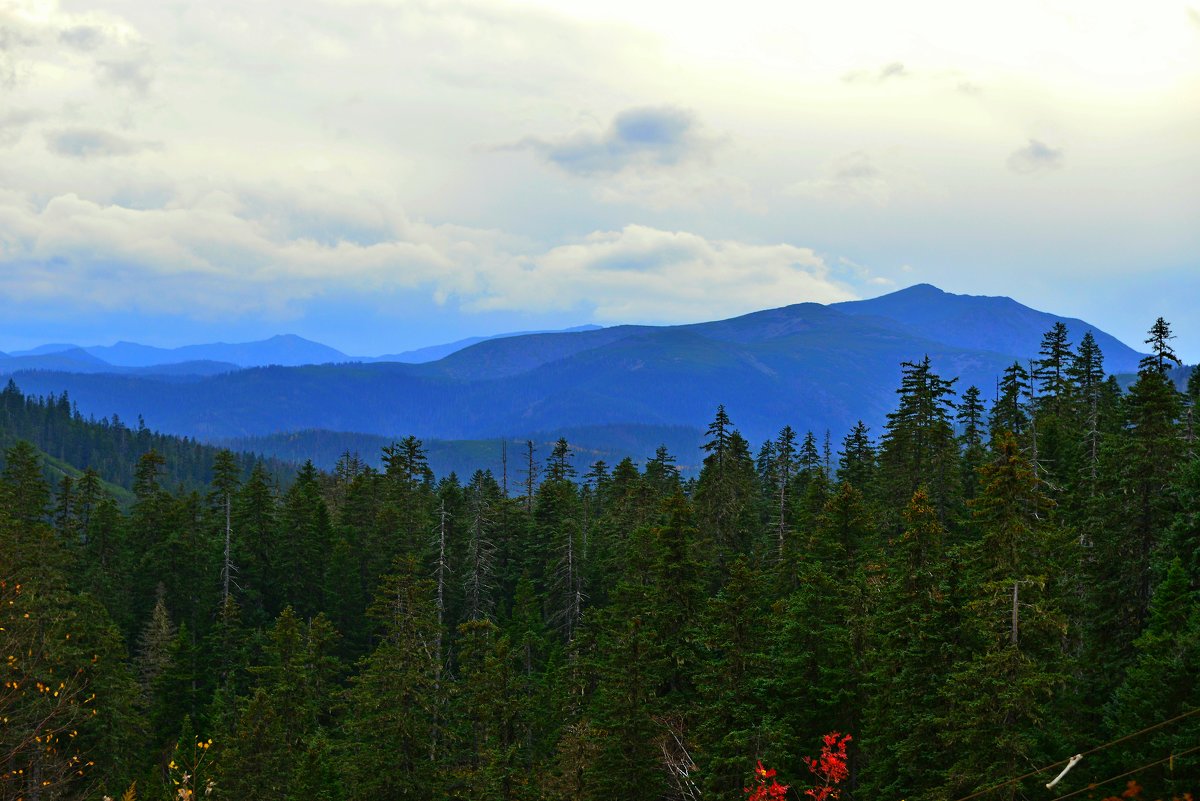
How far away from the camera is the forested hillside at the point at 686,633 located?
24.7m

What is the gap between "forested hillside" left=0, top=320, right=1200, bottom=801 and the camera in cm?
2469

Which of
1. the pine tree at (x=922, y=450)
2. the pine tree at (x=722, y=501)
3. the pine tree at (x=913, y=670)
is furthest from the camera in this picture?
the pine tree at (x=722, y=501)

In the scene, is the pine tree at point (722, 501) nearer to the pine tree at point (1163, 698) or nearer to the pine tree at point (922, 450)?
the pine tree at point (922, 450)

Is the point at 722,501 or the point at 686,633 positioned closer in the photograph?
the point at 686,633

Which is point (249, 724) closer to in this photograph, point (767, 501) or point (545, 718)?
point (545, 718)

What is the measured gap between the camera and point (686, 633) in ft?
114

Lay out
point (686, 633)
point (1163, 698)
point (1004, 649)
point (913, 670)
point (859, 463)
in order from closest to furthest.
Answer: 1. point (1163, 698)
2. point (1004, 649)
3. point (913, 670)
4. point (686, 633)
5. point (859, 463)

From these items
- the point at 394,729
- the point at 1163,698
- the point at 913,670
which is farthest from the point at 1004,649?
the point at 394,729

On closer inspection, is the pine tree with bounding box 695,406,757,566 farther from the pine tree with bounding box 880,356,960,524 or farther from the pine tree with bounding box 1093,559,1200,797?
the pine tree with bounding box 1093,559,1200,797

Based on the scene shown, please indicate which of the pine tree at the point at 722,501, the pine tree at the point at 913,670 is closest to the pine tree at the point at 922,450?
the pine tree at the point at 722,501

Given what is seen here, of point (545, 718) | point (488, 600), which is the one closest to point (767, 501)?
point (488, 600)

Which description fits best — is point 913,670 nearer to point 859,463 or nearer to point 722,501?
point 722,501

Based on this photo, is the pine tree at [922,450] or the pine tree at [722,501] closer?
the pine tree at [922,450]

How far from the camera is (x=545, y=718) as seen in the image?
45281 mm
